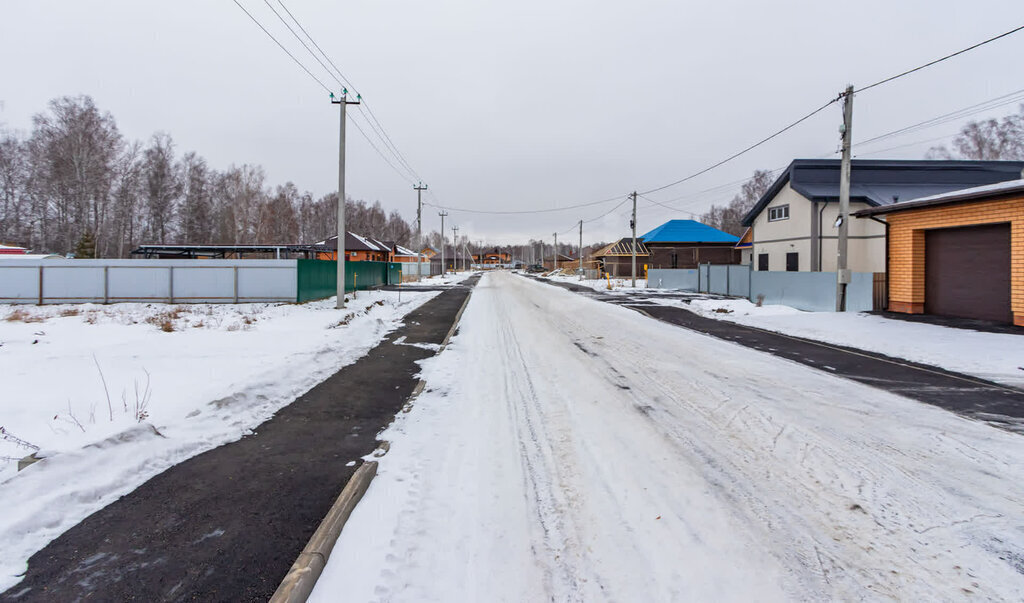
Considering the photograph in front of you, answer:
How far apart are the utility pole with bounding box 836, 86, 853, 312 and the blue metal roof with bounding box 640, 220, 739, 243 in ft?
123

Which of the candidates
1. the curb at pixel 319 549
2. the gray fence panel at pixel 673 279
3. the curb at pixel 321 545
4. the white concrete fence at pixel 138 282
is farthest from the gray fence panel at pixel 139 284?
the gray fence panel at pixel 673 279

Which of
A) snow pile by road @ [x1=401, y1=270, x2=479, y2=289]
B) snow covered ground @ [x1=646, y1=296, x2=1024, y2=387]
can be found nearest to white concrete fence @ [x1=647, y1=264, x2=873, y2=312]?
snow covered ground @ [x1=646, y1=296, x2=1024, y2=387]

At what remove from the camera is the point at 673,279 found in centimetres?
3681

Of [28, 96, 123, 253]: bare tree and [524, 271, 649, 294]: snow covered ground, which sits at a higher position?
[28, 96, 123, 253]: bare tree

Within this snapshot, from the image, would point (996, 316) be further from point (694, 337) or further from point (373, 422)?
point (373, 422)

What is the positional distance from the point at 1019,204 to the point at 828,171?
16547 millimetres

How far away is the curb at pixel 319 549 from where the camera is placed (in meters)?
2.51

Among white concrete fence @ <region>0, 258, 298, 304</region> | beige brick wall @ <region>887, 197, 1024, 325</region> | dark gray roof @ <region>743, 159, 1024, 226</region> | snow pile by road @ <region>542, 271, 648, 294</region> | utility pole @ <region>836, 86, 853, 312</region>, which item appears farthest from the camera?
snow pile by road @ <region>542, 271, 648, 294</region>

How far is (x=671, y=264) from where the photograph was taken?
174 ft

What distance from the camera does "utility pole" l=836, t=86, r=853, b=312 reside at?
49.3 feet

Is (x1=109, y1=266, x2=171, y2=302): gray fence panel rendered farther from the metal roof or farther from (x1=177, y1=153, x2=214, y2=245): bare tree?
(x1=177, y1=153, x2=214, y2=245): bare tree

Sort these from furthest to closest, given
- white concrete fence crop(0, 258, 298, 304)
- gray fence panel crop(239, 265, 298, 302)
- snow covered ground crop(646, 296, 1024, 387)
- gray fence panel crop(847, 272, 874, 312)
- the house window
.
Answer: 1. the house window
2. white concrete fence crop(0, 258, 298, 304)
3. gray fence panel crop(239, 265, 298, 302)
4. gray fence panel crop(847, 272, 874, 312)
5. snow covered ground crop(646, 296, 1024, 387)

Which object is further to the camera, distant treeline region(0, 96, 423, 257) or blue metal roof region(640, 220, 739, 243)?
blue metal roof region(640, 220, 739, 243)

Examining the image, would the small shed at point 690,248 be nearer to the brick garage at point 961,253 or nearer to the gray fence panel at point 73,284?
the brick garage at point 961,253
